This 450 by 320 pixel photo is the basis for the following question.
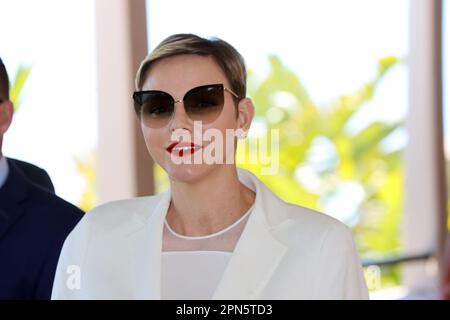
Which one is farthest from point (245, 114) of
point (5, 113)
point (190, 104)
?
point (5, 113)

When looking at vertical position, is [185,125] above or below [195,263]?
above

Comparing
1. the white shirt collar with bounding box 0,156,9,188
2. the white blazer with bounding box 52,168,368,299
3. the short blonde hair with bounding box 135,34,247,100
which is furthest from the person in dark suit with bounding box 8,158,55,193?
the short blonde hair with bounding box 135,34,247,100

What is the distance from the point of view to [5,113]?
3.84 ft

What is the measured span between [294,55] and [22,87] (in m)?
4.21

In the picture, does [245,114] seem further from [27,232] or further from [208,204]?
[27,232]

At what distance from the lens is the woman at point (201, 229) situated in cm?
92

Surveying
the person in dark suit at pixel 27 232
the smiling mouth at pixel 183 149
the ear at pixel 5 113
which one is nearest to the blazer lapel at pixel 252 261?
the smiling mouth at pixel 183 149

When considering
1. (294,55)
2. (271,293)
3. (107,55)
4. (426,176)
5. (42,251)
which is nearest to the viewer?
(271,293)

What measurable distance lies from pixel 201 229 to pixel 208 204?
0.03 meters

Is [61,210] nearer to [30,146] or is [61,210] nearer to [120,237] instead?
[120,237]

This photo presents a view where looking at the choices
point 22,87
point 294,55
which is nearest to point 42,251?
point 22,87

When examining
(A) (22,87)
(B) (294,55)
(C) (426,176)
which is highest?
(B) (294,55)

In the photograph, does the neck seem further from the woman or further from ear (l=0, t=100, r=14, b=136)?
ear (l=0, t=100, r=14, b=136)

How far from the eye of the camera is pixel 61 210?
3.86 feet
